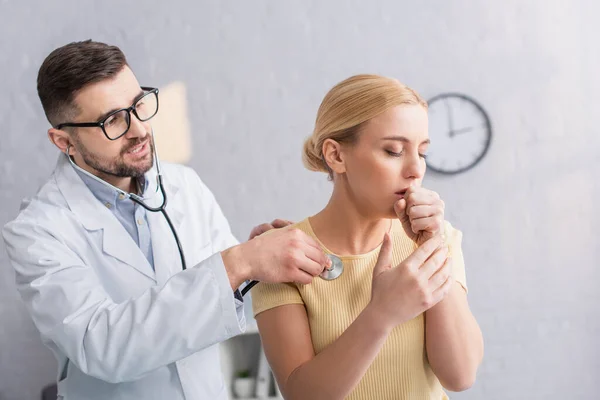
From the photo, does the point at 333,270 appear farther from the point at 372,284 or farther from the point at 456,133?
the point at 456,133

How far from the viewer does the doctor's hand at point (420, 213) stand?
114 centimetres

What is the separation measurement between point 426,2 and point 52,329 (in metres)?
2.14

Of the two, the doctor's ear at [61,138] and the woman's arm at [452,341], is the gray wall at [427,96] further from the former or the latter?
the woman's arm at [452,341]

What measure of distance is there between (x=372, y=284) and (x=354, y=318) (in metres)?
0.13

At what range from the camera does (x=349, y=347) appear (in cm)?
107

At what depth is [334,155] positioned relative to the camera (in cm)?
126

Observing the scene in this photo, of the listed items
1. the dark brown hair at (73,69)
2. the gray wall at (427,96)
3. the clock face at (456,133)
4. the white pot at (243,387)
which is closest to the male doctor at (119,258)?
the dark brown hair at (73,69)

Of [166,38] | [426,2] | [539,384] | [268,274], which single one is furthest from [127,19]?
[539,384]

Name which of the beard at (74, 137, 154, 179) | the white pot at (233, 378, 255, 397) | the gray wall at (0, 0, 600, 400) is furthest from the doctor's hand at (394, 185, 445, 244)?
the gray wall at (0, 0, 600, 400)

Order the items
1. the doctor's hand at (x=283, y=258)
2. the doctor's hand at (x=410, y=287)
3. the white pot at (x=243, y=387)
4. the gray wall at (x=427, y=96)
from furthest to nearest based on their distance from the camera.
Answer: the gray wall at (x=427, y=96) → the white pot at (x=243, y=387) → the doctor's hand at (x=283, y=258) → the doctor's hand at (x=410, y=287)

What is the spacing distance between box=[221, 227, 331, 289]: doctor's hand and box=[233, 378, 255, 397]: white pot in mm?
1353

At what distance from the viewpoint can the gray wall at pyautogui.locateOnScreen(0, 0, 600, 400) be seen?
280 centimetres

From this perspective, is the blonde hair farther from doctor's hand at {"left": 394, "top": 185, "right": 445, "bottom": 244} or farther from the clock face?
the clock face

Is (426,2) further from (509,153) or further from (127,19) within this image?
(127,19)
